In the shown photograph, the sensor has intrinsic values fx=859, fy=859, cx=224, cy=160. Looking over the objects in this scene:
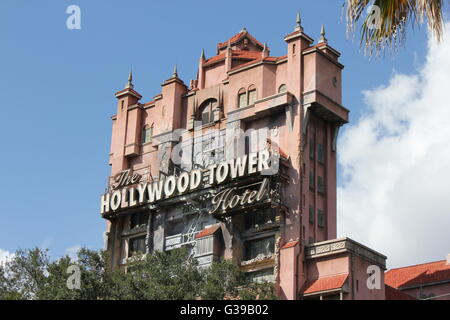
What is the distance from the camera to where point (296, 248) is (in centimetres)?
6366

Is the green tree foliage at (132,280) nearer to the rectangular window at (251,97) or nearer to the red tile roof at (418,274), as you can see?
the rectangular window at (251,97)

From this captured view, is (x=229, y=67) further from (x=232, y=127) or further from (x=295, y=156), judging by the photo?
(x=295, y=156)

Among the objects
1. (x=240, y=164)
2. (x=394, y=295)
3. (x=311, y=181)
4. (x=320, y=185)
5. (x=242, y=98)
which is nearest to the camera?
(x=240, y=164)

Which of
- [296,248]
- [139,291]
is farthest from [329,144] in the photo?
[139,291]

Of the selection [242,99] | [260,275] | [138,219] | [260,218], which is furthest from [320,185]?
[138,219]

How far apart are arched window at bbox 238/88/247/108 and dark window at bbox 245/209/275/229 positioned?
9.73 m

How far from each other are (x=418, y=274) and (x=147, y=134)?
93.3 feet

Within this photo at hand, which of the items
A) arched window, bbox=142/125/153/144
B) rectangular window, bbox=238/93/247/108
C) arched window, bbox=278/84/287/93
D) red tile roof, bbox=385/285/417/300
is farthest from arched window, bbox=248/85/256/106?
red tile roof, bbox=385/285/417/300

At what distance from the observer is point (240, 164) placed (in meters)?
66.8

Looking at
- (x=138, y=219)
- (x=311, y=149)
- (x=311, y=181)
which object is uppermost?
(x=311, y=149)

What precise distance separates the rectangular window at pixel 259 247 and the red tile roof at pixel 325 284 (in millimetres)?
4337

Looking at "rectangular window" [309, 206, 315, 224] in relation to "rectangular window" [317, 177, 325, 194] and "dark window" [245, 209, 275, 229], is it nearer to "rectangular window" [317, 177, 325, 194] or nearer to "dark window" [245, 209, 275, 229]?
"rectangular window" [317, 177, 325, 194]

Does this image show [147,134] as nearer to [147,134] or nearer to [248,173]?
[147,134]

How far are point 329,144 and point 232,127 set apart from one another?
8.13 metres
